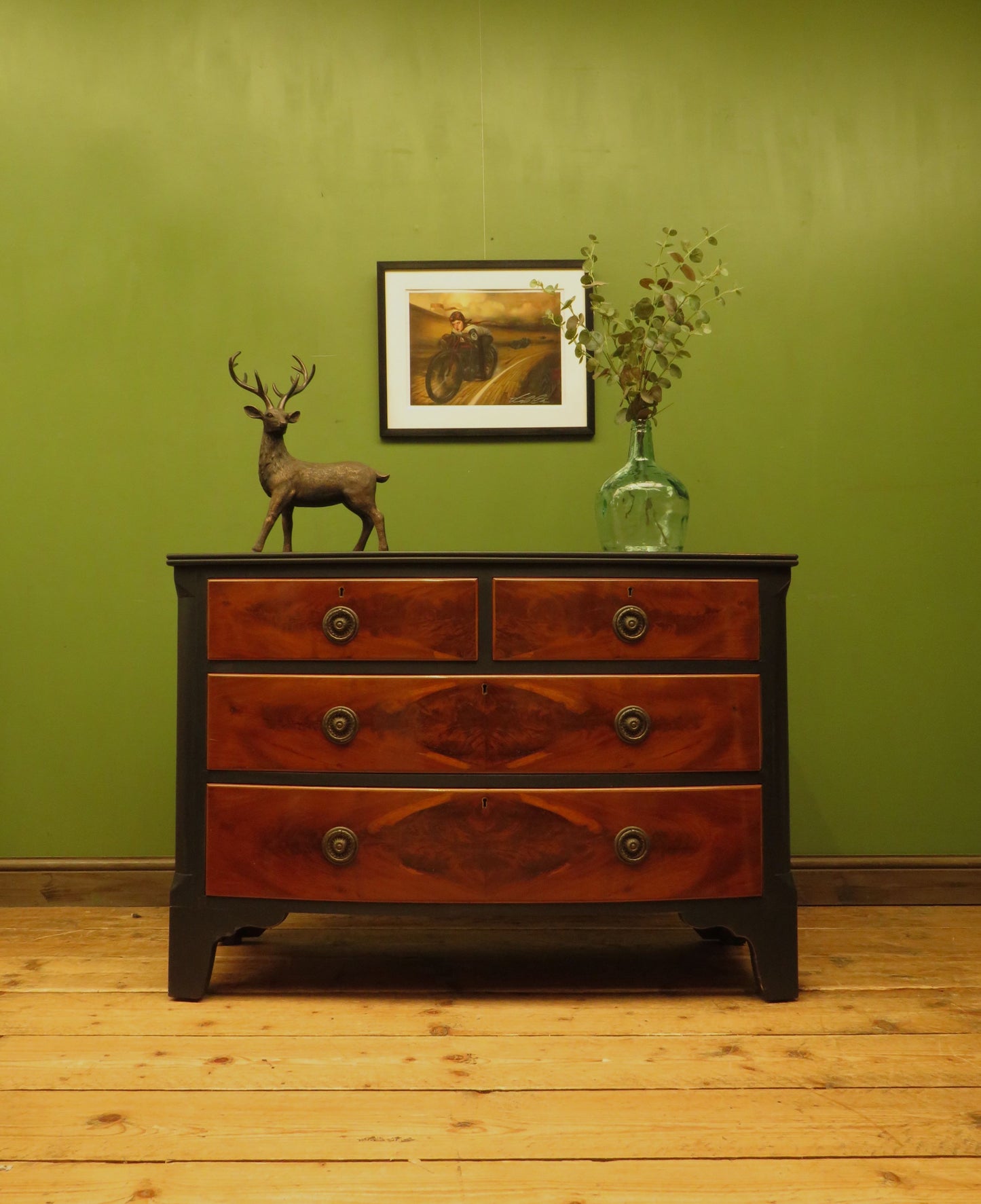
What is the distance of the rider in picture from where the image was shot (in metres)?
2.45

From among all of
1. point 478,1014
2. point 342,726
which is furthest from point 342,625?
point 478,1014

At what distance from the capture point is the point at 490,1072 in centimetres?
146

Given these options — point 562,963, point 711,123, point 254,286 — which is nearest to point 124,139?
point 254,286

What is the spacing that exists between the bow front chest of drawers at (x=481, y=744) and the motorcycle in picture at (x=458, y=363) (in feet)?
2.81

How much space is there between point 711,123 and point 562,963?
2.26 metres

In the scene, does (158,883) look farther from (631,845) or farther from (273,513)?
(631,845)

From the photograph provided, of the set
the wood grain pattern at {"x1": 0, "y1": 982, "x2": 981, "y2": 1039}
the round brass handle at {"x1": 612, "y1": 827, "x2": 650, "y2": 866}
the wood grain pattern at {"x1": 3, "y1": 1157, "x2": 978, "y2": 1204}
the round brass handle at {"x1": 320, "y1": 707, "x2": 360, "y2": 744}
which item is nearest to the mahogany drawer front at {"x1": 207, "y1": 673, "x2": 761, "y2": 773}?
the round brass handle at {"x1": 320, "y1": 707, "x2": 360, "y2": 744}

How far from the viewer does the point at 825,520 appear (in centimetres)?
246

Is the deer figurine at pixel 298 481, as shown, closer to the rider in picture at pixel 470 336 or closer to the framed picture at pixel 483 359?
the framed picture at pixel 483 359

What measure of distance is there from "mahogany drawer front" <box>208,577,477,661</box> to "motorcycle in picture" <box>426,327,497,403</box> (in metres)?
0.88

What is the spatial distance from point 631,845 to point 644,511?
710 mm

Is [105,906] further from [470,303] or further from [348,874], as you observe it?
[470,303]

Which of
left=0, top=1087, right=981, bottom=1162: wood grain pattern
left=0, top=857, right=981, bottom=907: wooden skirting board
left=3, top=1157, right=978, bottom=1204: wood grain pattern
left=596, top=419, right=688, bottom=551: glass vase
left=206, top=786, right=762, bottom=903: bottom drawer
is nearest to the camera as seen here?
left=3, top=1157, right=978, bottom=1204: wood grain pattern

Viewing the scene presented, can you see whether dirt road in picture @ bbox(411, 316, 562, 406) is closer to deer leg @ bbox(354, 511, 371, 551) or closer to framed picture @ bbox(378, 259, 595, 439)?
framed picture @ bbox(378, 259, 595, 439)
